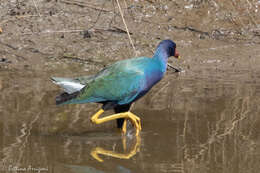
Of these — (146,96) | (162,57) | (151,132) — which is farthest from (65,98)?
(146,96)

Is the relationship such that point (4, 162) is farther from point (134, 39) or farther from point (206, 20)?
point (206, 20)

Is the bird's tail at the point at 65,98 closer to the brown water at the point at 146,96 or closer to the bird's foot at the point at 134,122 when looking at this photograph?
the brown water at the point at 146,96

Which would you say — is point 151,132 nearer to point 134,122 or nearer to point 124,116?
point 134,122

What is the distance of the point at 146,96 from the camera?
632 centimetres

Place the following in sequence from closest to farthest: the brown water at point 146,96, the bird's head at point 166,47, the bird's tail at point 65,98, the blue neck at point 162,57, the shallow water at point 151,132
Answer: the shallow water at point 151,132, the brown water at point 146,96, the bird's tail at point 65,98, the blue neck at point 162,57, the bird's head at point 166,47

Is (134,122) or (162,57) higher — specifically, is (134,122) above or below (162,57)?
below

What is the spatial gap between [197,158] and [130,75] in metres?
1.12

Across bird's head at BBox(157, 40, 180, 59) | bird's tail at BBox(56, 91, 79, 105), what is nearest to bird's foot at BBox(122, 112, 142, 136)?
bird's tail at BBox(56, 91, 79, 105)

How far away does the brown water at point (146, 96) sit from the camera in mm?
4348

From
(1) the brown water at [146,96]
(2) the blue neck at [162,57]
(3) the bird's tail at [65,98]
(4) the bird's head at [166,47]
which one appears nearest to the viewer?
(1) the brown water at [146,96]

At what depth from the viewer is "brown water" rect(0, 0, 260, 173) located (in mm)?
4348

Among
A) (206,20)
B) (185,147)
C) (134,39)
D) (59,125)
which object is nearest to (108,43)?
(134,39)

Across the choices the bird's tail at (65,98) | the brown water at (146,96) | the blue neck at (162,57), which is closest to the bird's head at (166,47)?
the blue neck at (162,57)

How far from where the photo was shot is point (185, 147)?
4.60 m
